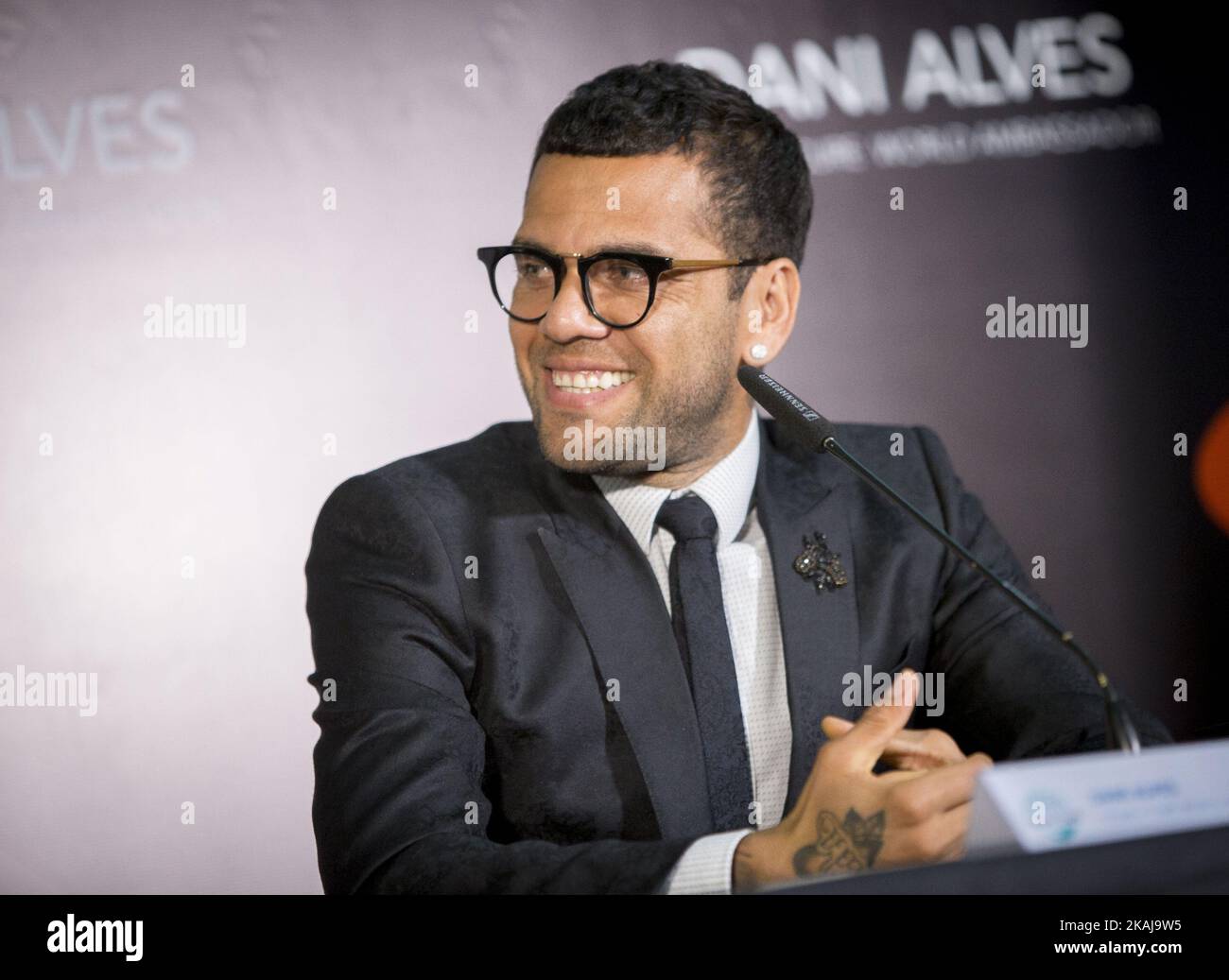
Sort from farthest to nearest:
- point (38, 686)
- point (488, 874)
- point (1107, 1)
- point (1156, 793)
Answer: point (1107, 1)
point (38, 686)
point (488, 874)
point (1156, 793)

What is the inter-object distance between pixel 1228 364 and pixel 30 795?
7.28 feet

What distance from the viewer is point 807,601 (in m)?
1.90

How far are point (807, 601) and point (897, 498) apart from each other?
1.28ft

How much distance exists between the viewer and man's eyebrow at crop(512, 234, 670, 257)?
191cm

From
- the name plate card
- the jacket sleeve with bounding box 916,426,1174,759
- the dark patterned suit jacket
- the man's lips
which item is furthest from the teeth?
the name plate card

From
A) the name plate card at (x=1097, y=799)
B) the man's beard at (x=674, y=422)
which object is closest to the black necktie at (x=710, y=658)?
the man's beard at (x=674, y=422)

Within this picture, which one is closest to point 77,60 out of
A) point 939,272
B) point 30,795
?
point 30,795

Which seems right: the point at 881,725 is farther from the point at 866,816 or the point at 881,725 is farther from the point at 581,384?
the point at 581,384

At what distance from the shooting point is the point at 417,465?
193 centimetres

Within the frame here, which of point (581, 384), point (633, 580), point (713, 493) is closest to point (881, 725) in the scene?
point (633, 580)

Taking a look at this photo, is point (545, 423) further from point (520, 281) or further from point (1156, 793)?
point (1156, 793)

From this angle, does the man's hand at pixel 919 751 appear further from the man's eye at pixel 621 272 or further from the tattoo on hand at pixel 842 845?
the man's eye at pixel 621 272

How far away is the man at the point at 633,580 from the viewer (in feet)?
5.69
